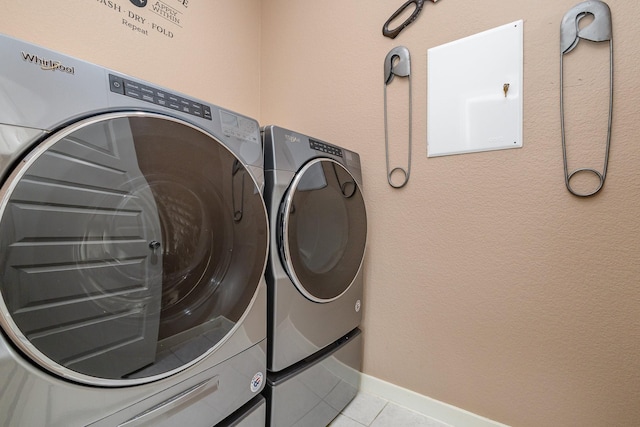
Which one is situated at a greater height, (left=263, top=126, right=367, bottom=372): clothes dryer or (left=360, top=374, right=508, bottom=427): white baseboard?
(left=263, top=126, right=367, bottom=372): clothes dryer

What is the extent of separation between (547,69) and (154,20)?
1.58m

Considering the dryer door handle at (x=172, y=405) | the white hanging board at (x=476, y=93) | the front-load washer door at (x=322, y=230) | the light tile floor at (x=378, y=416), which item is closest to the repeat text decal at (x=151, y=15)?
the front-load washer door at (x=322, y=230)

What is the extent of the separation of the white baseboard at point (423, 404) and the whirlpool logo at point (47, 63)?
1521mm

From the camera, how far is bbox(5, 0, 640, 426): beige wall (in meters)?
0.89

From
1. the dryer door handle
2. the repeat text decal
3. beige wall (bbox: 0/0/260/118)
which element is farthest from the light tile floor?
the repeat text decal

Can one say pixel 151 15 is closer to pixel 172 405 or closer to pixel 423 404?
pixel 172 405

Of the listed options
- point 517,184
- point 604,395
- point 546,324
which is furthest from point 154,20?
point 604,395

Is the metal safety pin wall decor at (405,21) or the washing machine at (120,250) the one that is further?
the metal safety pin wall decor at (405,21)

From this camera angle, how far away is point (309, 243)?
3.22 ft

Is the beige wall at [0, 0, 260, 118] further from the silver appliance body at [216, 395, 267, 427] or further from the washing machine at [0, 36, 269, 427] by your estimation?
the silver appliance body at [216, 395, 267, 427]

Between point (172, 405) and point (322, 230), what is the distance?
2.16 ft

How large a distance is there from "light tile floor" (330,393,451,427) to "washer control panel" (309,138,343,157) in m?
1.11

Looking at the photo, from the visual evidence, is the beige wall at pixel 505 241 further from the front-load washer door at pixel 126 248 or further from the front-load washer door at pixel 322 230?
the front-load washer door at pixel 126 248

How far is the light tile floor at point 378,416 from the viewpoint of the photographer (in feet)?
3.72
